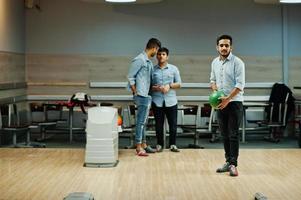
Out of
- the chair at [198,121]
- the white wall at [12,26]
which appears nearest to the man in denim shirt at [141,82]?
→ the chair at [198,121]

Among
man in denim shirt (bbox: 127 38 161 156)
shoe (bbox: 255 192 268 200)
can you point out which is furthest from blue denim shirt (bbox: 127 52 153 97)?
shoe (bbox: 255 192 268 200)

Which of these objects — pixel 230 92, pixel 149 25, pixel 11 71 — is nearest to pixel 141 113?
pixel 230 92

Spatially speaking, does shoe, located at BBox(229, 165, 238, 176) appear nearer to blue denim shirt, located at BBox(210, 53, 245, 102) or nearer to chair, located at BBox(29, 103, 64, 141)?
blue denim shirt, located at BBox(210, 53, 245, 102)

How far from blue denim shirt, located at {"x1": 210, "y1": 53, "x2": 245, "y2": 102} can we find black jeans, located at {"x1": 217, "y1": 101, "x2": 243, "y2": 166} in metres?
0.11

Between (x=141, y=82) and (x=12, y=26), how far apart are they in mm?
3827

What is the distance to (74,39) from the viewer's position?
34.7 ft

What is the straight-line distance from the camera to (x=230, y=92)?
5812mm

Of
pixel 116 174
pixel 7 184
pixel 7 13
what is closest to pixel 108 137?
pixel 116 174

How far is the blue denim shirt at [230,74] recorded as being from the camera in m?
5.70

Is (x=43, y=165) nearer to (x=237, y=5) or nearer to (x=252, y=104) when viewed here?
(x=252, y=104)

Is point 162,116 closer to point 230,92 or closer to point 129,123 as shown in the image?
point 230,92

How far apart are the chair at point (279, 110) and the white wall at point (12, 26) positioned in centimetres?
509

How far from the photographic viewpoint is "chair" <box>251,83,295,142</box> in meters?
10.1

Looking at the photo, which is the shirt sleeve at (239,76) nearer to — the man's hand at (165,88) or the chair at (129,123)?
the man's hand at (165,88)
